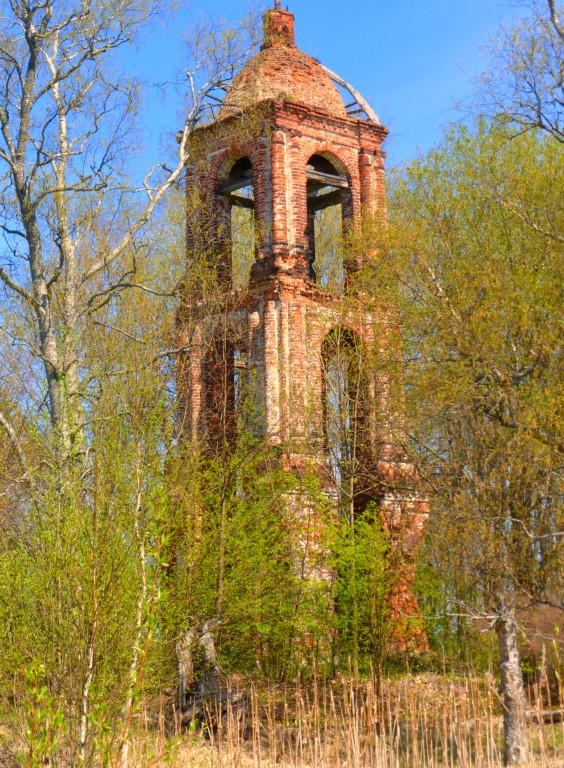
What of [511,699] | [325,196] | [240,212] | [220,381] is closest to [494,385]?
[511,699]

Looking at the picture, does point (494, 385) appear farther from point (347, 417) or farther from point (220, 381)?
point (220, 381)

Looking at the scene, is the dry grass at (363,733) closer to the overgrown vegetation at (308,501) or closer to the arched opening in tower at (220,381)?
the overgrown vegetation at (308,501)

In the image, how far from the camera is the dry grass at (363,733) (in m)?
8.80

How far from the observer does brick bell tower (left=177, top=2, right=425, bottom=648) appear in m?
17.7

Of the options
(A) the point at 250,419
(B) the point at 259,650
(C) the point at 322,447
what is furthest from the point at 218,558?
(C) the point at 322,447

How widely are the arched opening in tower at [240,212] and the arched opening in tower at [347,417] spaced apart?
2.47 metres

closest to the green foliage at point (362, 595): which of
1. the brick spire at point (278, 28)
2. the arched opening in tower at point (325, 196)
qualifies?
the arched opening in tower at point (325, 196)

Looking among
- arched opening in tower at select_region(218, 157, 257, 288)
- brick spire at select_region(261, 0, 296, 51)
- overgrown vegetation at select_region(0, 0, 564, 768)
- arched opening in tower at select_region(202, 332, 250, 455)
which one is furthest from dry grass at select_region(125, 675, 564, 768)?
brick spire at select_region(261, 0, 296, 51)

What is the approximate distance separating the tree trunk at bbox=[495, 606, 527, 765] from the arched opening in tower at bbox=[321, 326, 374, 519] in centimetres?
549

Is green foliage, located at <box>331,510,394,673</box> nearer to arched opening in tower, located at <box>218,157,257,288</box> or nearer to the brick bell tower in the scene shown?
the brick bell tower

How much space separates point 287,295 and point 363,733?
872 centimetres

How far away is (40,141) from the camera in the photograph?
13227 mm

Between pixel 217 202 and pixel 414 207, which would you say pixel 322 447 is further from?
pixel 217 202

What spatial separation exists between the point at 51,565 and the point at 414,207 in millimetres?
11362
